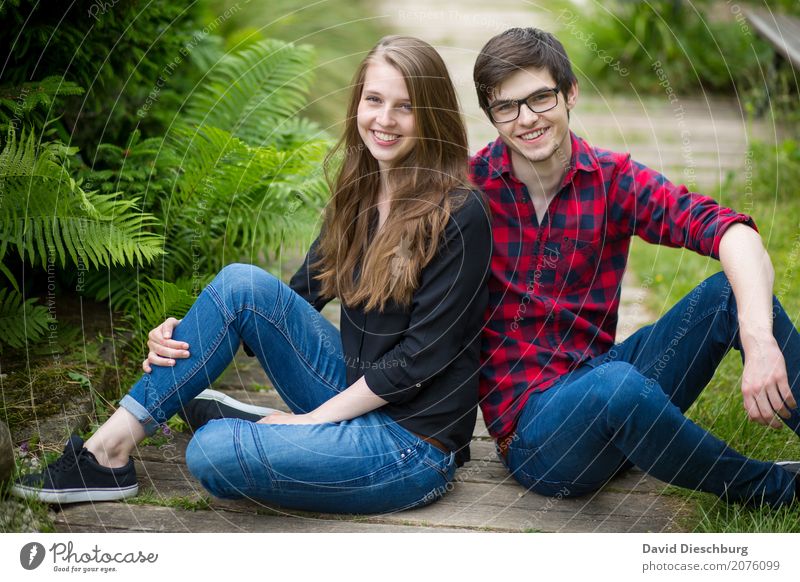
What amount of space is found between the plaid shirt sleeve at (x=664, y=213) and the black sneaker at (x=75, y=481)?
59.7 inches

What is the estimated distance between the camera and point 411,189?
246 centimetres

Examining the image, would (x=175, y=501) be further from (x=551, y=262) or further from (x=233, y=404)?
(x=551, y=262)

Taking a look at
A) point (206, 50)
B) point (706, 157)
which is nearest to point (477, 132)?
point (706, 157)

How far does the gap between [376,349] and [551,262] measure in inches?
20.8

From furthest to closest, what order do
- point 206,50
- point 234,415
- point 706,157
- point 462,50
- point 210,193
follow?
1. point 462,50
2. point 706,157
3. point 206,50
4. point 210,193
5. point 234,415

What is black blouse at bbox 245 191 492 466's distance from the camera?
2361 millimetres

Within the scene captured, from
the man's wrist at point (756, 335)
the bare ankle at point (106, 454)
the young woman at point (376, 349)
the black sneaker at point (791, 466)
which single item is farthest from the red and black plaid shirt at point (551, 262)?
the bare ankle at point (106, 454)

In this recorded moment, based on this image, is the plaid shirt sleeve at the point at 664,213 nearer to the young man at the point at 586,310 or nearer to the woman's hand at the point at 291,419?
the young man at the point at 586,310

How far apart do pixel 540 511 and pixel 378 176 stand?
3.36ft

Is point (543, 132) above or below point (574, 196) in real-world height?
above

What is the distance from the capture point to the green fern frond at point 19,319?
2.87m
